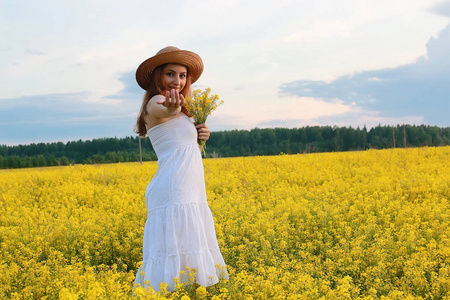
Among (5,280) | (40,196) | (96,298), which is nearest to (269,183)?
(40,196)

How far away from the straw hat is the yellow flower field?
1.75 metres

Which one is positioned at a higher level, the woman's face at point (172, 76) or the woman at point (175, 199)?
the woman's face at point (172, 76)

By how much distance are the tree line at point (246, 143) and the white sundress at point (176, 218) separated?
2261 cm

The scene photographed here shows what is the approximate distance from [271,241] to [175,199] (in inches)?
104

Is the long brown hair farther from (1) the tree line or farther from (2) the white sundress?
(1) the tree line

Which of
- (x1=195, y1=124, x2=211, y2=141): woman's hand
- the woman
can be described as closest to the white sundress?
the woman

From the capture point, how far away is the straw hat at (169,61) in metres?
3.41

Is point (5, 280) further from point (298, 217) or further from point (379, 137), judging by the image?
point (379, 137)

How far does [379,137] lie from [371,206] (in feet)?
98.2

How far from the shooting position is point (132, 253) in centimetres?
553

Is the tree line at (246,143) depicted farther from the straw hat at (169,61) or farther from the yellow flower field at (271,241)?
the straw hat at (169,61)

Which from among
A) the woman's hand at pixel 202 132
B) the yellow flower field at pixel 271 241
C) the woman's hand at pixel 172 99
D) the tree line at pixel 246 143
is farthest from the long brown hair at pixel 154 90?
the tree line at pixel 246 143

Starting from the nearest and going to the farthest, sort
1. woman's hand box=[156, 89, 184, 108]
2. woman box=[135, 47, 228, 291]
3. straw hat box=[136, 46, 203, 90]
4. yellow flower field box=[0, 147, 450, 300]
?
woman's hand box=[156, 89, 184, 108], woman box=[135, 47, 228, 291], straw hat box=[136, 46, 203, 90], yellow flower field box=[0, 147, 450, 300]

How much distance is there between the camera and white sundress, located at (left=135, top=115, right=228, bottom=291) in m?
3.21
